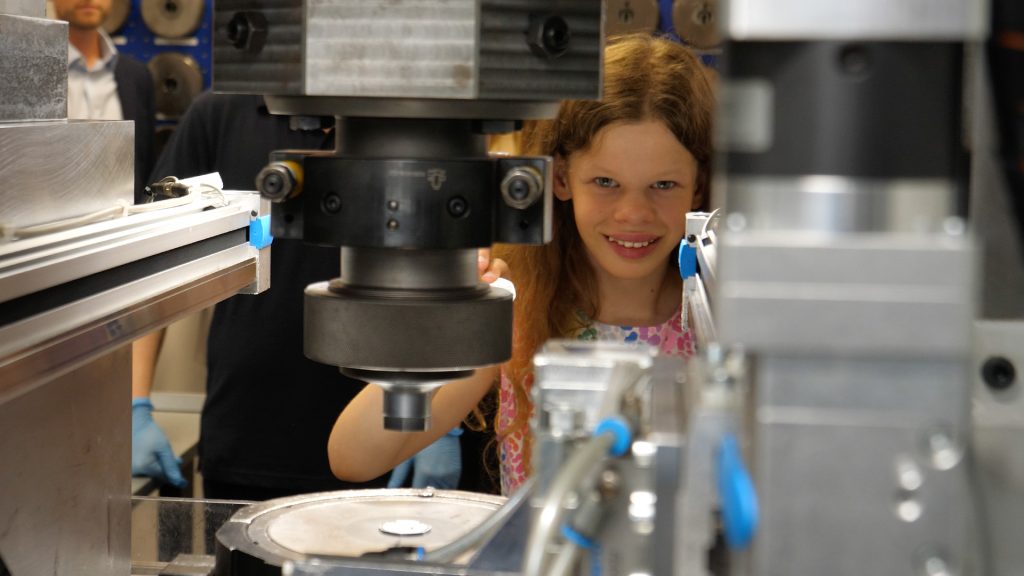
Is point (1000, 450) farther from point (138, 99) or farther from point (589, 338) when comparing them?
point (138, 99)

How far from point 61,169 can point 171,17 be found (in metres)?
2.92

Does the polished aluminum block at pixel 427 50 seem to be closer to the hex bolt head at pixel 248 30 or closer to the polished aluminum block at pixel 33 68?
the hex bolt head at pixel 248 30

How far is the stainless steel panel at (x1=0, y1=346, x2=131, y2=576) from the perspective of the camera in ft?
2.99

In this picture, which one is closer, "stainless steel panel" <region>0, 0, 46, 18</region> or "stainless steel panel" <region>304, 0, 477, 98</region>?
"stainless steel panel" <region>304, 0, 477, 98</region>

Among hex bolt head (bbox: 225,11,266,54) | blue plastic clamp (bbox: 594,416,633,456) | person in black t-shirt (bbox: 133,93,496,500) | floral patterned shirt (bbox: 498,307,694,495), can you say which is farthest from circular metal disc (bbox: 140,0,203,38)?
blue plastic clamp (bbox: 594,416,633,456)

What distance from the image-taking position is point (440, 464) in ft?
7.32

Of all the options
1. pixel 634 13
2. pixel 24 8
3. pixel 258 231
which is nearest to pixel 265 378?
pixel 258 231

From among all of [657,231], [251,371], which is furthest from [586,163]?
[251,371]

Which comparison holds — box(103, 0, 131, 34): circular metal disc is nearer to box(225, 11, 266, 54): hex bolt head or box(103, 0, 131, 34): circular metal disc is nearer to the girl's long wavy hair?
the girl's long wavy hair

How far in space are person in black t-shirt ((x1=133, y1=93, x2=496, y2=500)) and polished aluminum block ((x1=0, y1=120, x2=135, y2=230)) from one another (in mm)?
1207

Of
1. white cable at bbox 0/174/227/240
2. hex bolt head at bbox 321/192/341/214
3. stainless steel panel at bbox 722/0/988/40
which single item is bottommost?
white cable at bbox 0/174/227/240

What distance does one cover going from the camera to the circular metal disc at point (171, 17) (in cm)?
366

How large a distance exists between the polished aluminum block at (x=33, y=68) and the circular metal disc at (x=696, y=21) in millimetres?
2536

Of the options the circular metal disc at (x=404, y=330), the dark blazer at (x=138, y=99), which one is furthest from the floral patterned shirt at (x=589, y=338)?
the dark blazer at (x=138, y=99)
